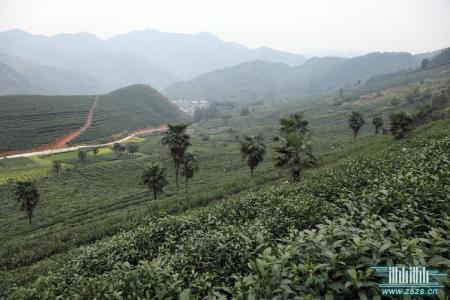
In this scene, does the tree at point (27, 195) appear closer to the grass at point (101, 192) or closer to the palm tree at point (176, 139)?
the grass at point (101, 192)

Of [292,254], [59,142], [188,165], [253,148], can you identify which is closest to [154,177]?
[188,165]

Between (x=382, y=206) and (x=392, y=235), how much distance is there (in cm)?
261

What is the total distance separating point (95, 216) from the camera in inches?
2405

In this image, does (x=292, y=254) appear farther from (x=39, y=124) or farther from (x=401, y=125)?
(x=39, y=124)

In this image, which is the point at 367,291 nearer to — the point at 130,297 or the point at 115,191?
the point at 130,297

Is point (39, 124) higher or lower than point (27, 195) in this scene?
higher

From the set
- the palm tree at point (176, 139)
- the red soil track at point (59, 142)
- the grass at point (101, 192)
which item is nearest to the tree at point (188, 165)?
the grass at point (101, 192)

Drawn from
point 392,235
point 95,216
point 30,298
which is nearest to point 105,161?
point 95,216

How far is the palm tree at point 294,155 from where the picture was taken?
31.7 meters

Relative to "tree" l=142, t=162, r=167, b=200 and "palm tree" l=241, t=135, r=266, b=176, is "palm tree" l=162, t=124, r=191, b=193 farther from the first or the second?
"palm tree" l=241, t=135, r=266, b=176

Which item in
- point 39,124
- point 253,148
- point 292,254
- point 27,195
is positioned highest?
point 39,124

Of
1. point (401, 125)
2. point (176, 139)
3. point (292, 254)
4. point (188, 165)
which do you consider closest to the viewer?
point (292, 254)

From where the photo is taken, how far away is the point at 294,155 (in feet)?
105

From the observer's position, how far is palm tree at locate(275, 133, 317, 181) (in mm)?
31656
